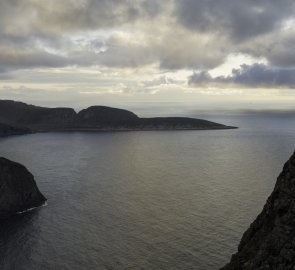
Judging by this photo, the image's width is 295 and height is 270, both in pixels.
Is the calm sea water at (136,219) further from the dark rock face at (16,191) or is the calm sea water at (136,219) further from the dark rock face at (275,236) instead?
the dark rock face at (275,236)

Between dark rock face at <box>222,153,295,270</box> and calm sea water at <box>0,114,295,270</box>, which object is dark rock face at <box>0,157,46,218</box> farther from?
dark rock face at <box>222,153,295,270</box>

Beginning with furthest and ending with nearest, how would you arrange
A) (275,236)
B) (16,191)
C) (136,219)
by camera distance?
1. (16,191)
2. (136,219)
3. (275,236)

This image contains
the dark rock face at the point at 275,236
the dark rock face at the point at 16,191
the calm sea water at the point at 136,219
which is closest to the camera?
the dark rock face at the point at 275,236

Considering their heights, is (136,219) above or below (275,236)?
below

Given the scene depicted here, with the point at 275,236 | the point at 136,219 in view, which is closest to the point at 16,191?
the point at 136,219

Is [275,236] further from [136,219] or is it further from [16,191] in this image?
[16,191]

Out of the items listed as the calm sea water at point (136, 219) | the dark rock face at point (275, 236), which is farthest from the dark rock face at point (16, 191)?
the dark rock face at point (275, 236)
